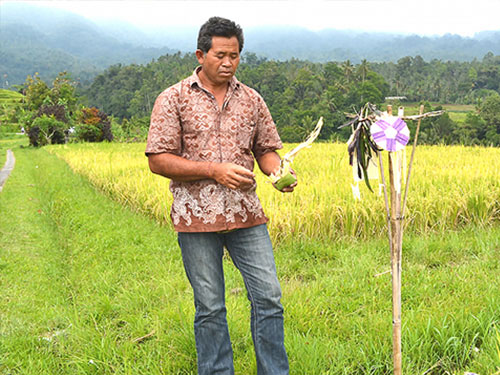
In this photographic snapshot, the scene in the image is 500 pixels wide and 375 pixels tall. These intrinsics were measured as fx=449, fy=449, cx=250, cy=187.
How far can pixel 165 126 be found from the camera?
172 cm

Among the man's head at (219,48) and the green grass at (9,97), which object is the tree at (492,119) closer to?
the man's head at (219,48)

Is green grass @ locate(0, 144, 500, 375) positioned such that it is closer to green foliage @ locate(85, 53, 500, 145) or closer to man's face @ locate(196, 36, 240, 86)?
man's face @ locate(196, 36, 240, 86)

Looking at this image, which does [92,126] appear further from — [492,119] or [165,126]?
[492,119]

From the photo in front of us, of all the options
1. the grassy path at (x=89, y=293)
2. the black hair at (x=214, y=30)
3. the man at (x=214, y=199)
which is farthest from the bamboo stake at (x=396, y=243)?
the grassy path at (x=89, y=293)

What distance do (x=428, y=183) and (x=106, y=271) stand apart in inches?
140

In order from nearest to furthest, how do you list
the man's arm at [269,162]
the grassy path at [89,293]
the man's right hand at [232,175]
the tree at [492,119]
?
the man's right hand at [232,175]
the man's arm at [269,162]
the grassy path at [89,293]
the tree at [492,119]

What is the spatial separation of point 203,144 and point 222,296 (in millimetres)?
607

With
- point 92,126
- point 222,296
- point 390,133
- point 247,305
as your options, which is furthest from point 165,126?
point 92,126

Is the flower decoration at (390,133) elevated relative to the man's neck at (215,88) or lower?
lower

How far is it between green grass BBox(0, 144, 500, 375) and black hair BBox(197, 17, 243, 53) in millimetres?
1438

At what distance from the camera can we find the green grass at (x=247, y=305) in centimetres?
217

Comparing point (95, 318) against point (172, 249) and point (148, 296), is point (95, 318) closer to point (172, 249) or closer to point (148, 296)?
point (148, 296)

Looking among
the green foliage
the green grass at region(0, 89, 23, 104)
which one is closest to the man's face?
the green foliage

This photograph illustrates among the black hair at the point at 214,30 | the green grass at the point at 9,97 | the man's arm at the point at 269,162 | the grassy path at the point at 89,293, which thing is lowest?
the grassy path at the point at 89,293
